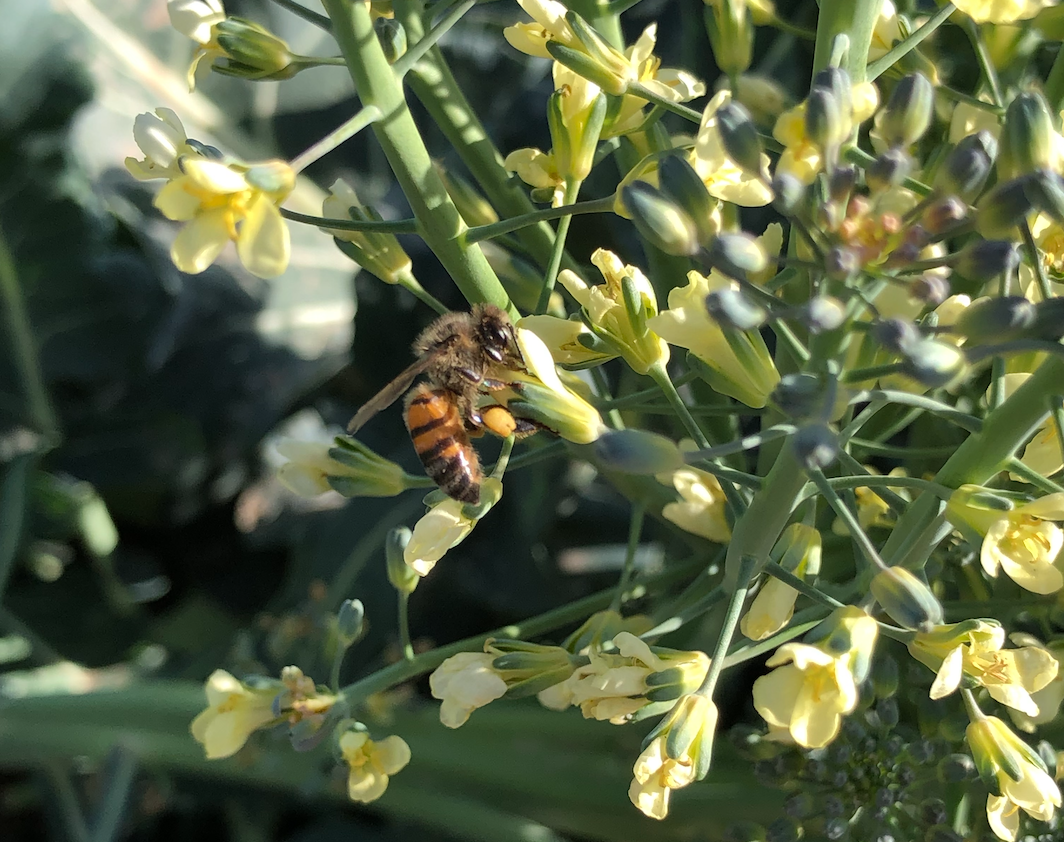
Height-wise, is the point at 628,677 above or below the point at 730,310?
below

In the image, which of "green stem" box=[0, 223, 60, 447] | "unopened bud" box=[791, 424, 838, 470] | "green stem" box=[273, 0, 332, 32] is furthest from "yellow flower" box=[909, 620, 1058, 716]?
"green stem" box=[0, 223, 60, 447]

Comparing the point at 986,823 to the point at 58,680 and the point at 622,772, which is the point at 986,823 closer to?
the point at 622,772

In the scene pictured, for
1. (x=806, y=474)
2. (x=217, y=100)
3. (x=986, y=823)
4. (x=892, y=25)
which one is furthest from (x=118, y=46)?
(x=986, y=823)

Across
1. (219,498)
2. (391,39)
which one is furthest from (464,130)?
(219,498)

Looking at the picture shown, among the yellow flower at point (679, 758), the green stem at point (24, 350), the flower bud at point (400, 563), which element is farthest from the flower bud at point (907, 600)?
the green stem at point (24, 350)

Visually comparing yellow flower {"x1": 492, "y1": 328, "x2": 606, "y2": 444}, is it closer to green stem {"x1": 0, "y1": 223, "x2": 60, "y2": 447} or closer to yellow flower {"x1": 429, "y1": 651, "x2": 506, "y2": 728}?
yellow flower {"x1": 429, "y1": 651, "x2": 506, "y2": 728}

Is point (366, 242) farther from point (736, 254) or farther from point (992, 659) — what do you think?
point (992, 659)
